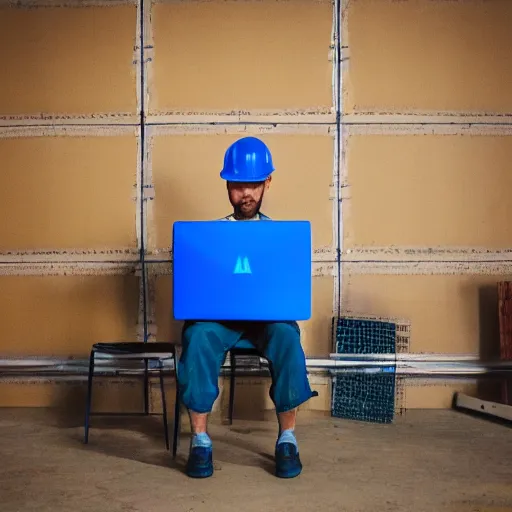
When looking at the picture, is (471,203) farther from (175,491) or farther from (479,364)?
(175,491)

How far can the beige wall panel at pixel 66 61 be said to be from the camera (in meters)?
3.33

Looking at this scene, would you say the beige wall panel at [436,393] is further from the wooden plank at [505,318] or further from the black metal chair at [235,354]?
the black metal chair at [235,354]

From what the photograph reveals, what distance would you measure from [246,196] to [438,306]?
1370mm

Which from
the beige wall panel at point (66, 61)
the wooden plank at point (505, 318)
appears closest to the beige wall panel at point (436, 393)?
the wooden plank at point (505, 318)

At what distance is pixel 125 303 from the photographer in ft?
10.9

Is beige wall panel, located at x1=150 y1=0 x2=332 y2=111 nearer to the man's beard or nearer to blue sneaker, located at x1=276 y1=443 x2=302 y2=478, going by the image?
the man's beard

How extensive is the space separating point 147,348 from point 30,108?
1605 mm

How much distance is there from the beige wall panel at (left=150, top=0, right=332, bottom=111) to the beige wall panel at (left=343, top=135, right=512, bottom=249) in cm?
46

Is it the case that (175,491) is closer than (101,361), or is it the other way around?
(175,491)

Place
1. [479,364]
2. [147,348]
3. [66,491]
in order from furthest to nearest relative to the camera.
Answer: [479,364] < [147,348] < [66,491]

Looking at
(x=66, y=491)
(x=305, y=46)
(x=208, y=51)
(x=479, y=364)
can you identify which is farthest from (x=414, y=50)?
(x=66, y=491)

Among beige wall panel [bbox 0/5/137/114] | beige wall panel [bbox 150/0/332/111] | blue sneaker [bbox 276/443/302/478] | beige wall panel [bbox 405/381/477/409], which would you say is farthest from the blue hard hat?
beige wall panel [bbox 405/381/477/409]

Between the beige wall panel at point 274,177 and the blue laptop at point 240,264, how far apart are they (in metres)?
1.09

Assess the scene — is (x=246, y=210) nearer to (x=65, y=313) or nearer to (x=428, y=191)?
(x=428, y=191)
